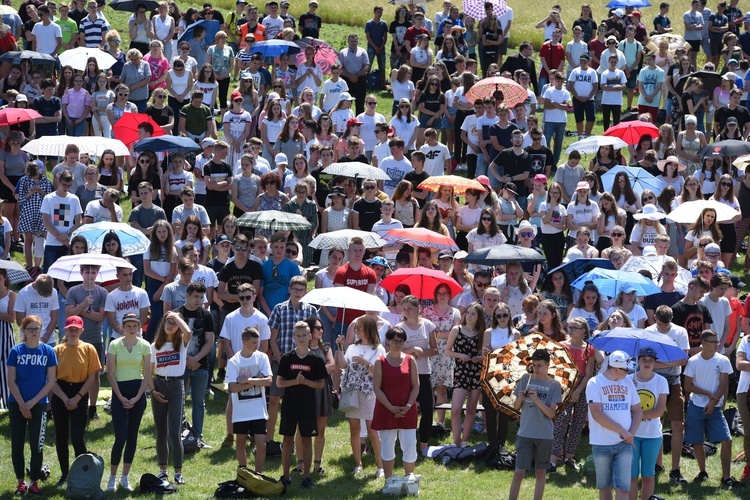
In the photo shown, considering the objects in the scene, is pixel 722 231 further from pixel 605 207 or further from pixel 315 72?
pixel 315 72

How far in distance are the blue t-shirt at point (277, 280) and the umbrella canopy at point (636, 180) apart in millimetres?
5877

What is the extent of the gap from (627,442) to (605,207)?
6810 millimetres

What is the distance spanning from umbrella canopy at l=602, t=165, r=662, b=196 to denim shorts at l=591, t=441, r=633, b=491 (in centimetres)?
783

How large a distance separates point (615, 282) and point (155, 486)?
5.58 meters

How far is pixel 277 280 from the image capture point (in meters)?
15.9

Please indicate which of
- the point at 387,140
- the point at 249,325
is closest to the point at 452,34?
the point at 387,140

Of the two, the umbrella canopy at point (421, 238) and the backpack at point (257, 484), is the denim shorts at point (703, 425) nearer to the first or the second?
the umbrella canopy at point (421, 238)

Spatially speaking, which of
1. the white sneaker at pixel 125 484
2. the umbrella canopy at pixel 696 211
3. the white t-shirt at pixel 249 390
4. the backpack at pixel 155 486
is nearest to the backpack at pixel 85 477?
the white sneaker at pixel 125 484

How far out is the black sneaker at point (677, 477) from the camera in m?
13.9

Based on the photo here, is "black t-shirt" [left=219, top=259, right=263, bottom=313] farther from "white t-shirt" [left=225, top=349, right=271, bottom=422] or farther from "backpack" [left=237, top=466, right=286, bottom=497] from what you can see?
"backpack" [left=237, top=466, right=286, bottom=497]

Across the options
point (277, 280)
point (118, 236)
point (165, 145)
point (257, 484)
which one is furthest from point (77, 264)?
point (165, 145)

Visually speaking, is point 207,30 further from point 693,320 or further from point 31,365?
point 31,365

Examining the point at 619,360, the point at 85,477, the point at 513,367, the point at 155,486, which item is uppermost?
the point at 619,360

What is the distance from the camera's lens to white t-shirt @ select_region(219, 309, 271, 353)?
1426 cm
